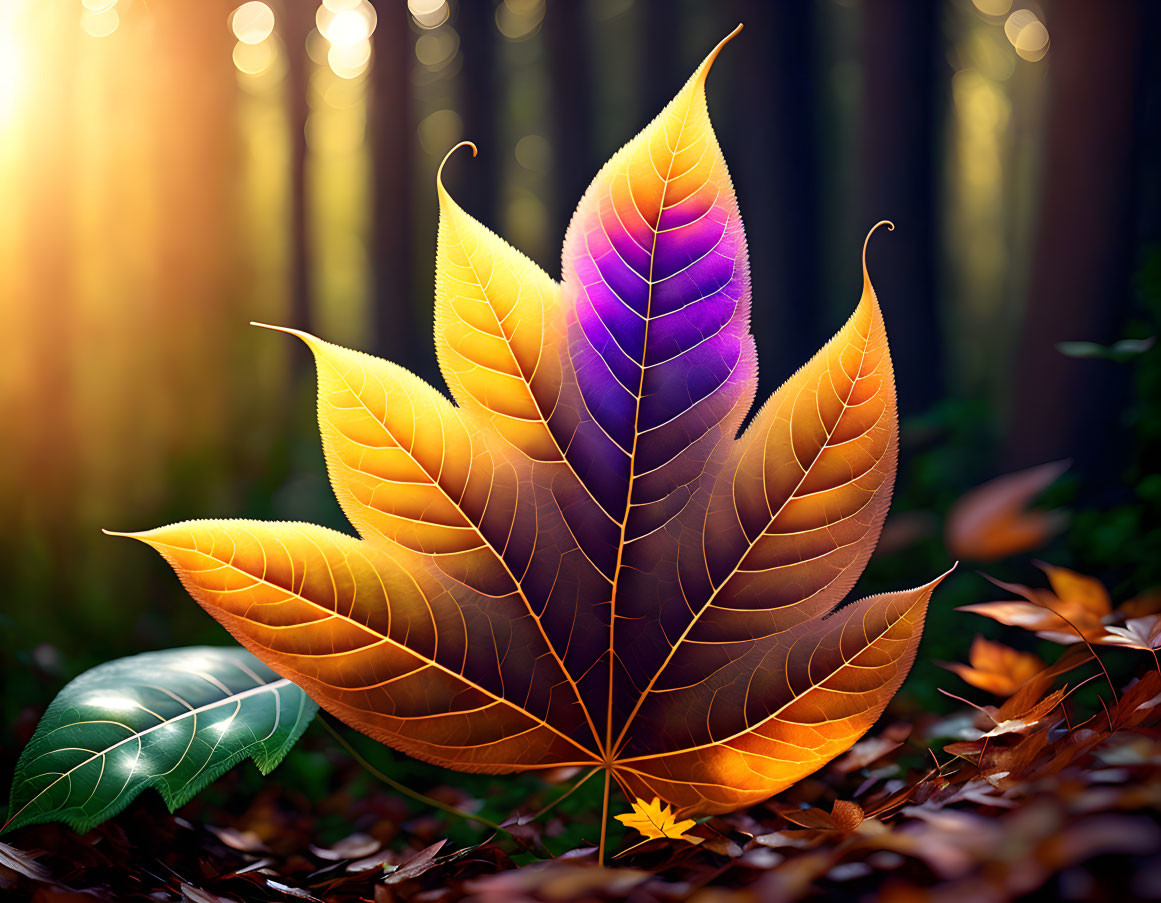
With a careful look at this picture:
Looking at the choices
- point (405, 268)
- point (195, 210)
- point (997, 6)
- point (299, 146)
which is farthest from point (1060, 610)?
point (997, 6)

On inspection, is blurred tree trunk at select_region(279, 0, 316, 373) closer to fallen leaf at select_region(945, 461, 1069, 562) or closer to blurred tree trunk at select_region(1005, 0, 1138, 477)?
blurred tree trunk at select_region(1005, 0, 1138, 477)

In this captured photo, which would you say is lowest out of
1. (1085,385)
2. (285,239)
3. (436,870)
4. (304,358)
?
(436,870)

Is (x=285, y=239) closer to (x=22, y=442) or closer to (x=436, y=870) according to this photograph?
(x=22, y=442)

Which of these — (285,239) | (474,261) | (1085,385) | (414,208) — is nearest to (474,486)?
(474,261)

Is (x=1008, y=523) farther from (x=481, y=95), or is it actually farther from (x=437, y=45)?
(x=437, y=45)

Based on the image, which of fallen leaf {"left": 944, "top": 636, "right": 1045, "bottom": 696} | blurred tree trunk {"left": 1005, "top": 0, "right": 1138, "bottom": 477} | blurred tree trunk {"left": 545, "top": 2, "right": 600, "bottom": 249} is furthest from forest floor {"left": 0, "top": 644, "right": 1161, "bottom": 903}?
blurred tree trunk {"left": 545, "top": 2, "right": 600, "bottom": 249}

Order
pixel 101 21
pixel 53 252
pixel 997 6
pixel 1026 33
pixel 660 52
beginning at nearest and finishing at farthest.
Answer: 1. pixel 53 252
2. pixel 101 21
3. pixel 660 52
4. pixel 1026 33
5. pixel 997 6

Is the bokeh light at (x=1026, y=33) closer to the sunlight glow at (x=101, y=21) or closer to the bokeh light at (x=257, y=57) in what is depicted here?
the bokeh light at (x=257, y=57)

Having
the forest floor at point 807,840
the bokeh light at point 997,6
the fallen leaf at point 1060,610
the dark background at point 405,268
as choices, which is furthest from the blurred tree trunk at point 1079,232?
the bokeh light at point 997,6
